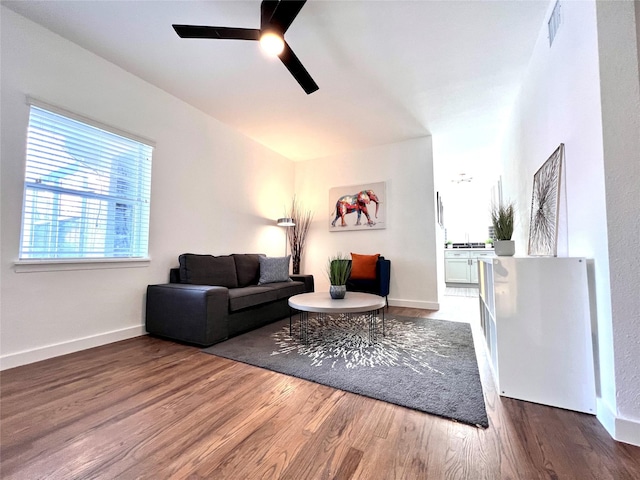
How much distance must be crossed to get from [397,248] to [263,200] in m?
2.37

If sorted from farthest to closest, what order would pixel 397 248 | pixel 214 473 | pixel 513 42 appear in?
pixel 397 248, pixel 513 42, pixel 214 473

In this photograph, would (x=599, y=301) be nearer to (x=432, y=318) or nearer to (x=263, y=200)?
(x=432, y=318)

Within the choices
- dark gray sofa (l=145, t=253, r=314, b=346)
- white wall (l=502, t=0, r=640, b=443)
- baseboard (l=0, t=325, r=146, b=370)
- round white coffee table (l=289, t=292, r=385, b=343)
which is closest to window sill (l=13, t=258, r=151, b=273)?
dark gray sofa (l=145, t=253, r=314, b=346)

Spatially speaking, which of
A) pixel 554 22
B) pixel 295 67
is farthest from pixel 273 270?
pixel 554 22

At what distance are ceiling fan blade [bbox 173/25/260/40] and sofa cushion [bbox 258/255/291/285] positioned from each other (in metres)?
2.58

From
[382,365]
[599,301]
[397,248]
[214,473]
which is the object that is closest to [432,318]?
[397,248]

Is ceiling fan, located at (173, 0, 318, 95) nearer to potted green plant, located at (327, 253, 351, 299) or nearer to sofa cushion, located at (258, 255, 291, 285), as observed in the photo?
potted green plant, located at (327, 253, 351, 299)

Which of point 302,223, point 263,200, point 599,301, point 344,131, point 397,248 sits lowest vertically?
point 599,301

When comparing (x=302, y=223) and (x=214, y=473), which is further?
(x=302, y=223)

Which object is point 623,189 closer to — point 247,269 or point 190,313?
point 190,313

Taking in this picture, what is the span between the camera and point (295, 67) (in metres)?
2.10

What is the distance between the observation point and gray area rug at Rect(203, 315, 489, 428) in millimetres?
1548

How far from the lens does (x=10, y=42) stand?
6.63 feet

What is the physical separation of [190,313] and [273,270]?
55.5 inches
